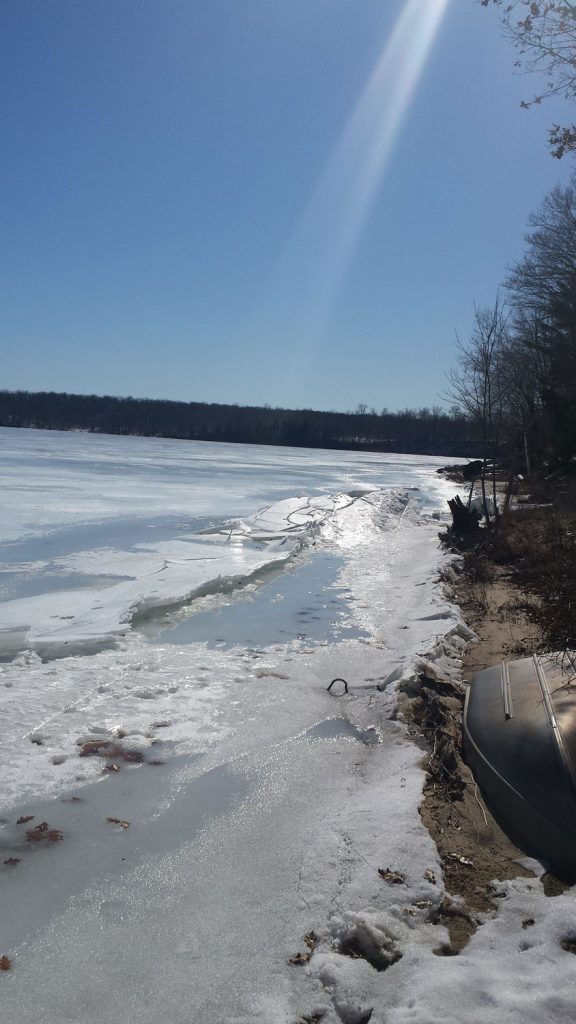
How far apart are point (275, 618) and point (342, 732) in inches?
145

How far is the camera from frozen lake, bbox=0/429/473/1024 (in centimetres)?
296

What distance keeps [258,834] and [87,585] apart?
671 centimetres

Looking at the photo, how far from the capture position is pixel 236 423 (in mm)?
120125

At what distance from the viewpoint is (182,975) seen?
293 centimetres

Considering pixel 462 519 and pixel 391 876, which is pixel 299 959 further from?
pixel 462 519

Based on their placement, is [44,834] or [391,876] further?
[44,834]

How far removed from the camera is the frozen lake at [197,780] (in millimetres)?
2963

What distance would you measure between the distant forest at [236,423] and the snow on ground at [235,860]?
93374 millimetres

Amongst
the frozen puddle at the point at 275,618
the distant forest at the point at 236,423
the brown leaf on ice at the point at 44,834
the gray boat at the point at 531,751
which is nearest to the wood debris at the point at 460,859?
the gray boat at the point at 531,751

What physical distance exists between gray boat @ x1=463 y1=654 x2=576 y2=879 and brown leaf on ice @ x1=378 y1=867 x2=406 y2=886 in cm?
86

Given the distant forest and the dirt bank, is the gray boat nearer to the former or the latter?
the dirt bank

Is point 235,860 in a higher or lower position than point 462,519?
lower

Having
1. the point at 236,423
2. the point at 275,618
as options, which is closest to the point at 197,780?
the point at 275,618

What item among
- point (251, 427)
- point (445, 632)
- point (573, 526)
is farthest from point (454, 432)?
point (445, 632)
